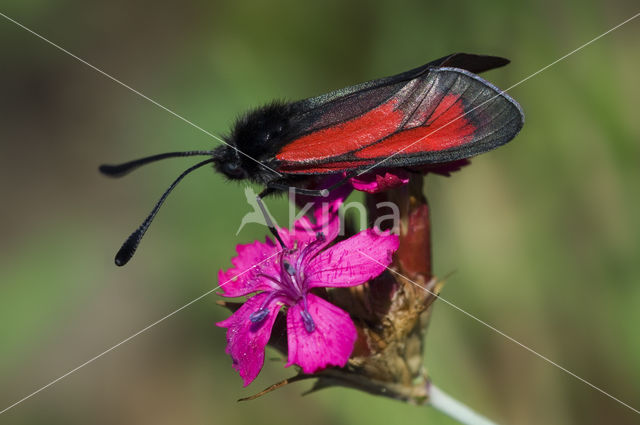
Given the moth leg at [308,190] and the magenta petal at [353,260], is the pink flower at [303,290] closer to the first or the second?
the magenta petal at [353,260]

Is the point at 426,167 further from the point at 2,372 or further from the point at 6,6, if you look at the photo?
the point at 6,6

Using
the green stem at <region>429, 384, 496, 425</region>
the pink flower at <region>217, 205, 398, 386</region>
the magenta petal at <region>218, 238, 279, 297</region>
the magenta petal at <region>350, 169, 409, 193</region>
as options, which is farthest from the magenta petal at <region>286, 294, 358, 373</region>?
the green stem at <region>429, 384, 496, 425</region>

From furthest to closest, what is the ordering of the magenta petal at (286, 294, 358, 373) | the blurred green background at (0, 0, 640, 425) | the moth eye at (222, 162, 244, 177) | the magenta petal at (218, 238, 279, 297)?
1. the blurred green background at (0, 0, 640, 425)
2. the magenta petal at (218, 238, 279, 297)
3. the moth eye at (222, 162, 244, 177)
4. the magenta petal at (286, 294, 358, 373)

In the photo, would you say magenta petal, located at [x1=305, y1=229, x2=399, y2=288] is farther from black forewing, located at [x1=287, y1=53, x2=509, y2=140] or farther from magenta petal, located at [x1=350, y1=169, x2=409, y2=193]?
black forewing, located at [x1=287, y1=53, x2=509, y2=140]

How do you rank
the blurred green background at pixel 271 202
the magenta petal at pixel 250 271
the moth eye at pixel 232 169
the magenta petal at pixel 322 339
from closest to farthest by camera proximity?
1. the magenta petal at pixel 322 339
2. the moth eye at pixel 232 169
3. the magenta petal at pixel 250 271
4. the blurred green background at pixel 271 202

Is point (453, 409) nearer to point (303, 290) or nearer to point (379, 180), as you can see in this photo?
point (303, 290)

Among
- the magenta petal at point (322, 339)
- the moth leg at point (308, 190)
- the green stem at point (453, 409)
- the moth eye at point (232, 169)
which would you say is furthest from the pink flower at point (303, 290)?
the green stem at point (453, 409)

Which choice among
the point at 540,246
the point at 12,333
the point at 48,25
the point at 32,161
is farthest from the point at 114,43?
the point at 540,246
